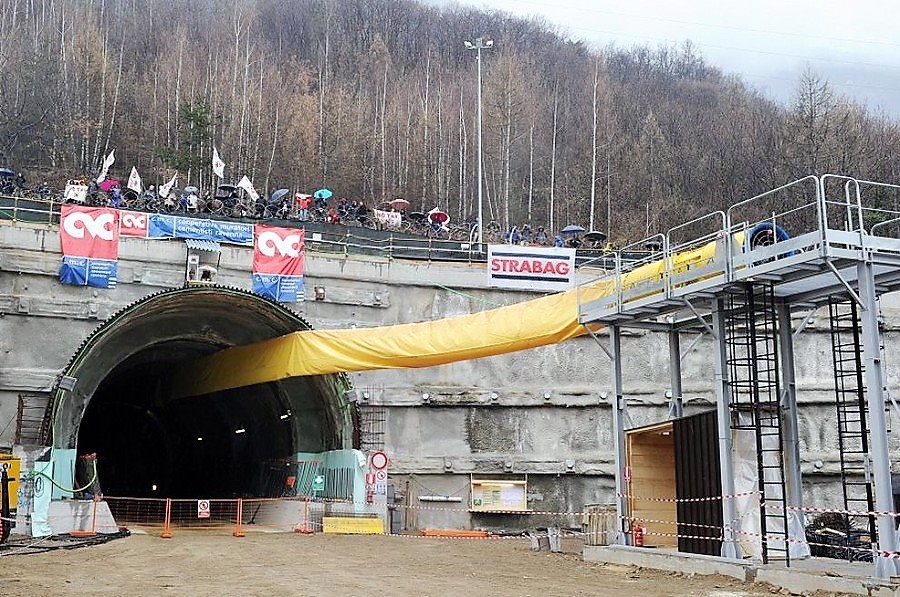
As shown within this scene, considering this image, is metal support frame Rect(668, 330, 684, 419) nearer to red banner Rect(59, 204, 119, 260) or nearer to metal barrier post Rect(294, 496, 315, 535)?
metal barrier post Rect(294, 496, 315, 535)

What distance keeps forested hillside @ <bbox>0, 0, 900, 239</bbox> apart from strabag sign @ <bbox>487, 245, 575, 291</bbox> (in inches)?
1140

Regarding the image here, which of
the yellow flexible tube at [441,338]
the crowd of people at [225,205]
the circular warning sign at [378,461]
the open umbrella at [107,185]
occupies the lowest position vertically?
the circular warning sign at [378,461]

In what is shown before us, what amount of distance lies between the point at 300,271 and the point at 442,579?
13590 millimetres

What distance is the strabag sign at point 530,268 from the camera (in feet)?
96.6

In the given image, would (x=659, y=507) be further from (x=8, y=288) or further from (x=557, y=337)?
(x=8, y=288)

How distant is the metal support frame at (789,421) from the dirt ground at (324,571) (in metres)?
2.90

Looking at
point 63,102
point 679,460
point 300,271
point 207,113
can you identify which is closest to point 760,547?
point 679,460

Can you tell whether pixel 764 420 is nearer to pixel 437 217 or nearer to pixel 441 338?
pixel 441 338

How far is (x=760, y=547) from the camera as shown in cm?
1650

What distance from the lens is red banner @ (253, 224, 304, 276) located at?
87.8 ft

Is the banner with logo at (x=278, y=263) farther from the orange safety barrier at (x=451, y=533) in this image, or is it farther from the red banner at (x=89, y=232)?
the orange safety barrier at (x=451, y=533)

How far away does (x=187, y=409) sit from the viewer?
36094mm

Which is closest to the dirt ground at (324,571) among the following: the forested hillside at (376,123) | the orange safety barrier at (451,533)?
the orange safety barrier at (451,533)

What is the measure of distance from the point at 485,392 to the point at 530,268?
4277 mm
